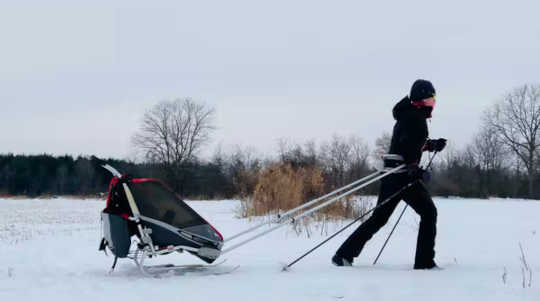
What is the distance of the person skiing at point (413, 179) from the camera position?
4.85 metres

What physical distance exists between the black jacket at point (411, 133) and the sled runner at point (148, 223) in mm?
2105

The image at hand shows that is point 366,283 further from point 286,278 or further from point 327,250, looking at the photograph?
point 327,250

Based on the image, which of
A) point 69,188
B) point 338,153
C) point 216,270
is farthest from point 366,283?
point 69,188

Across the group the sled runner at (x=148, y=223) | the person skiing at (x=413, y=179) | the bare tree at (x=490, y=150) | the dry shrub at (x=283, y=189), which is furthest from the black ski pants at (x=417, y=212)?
the bare tree at (x=490, y=150)

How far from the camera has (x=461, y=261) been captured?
5.53 m

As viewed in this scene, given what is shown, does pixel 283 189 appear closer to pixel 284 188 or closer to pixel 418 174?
pixel 284 188

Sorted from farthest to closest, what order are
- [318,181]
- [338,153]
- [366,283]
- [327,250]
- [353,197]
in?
[338,153], [318,181], [353,197], [327,250], [366,283]

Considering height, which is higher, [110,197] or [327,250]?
[110,197]

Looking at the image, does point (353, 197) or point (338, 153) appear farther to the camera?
point (338, 153)

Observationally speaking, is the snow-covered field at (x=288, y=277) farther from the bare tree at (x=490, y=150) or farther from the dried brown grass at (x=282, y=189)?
the bare tree at (x=490, y=150)

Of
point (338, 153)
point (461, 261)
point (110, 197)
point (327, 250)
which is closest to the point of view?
point (110, 197)

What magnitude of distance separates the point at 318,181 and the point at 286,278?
873cm

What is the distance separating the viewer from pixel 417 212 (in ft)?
16.4

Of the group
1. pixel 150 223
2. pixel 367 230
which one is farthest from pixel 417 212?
pixel 150 223
